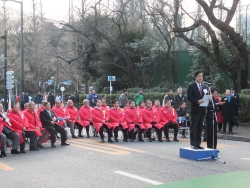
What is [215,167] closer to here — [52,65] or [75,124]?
[75,124]

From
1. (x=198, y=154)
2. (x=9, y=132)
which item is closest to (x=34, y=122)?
(x=9, y=132)

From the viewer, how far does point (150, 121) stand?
14.7 m

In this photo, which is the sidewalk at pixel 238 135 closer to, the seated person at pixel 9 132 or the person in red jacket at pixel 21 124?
the person in red jacket at pixel 21 124

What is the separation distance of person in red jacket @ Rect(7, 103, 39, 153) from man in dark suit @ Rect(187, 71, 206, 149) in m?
5.08

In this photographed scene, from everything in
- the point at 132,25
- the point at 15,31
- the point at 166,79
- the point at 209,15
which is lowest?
the point at 166,79

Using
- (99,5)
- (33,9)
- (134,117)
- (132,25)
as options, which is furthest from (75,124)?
(33,9)

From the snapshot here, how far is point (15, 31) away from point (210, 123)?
184 feet

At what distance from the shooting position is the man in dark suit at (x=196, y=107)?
10133 millimetres

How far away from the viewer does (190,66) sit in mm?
30828

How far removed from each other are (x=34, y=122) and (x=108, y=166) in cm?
438

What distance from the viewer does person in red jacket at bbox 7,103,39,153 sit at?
1178cm

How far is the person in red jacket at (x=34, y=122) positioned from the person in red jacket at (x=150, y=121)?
3.91 m

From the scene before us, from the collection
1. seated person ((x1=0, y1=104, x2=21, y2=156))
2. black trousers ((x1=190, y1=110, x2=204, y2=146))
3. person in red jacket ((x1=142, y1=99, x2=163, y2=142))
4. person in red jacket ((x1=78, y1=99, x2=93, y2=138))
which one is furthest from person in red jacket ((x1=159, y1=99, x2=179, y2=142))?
seated person ((x1=0, y1=104, x2=21, y2=156))

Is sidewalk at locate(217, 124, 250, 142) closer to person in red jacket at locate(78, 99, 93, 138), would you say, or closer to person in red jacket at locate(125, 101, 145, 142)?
person in red jacket at locate(125, 101, 145, 142)
